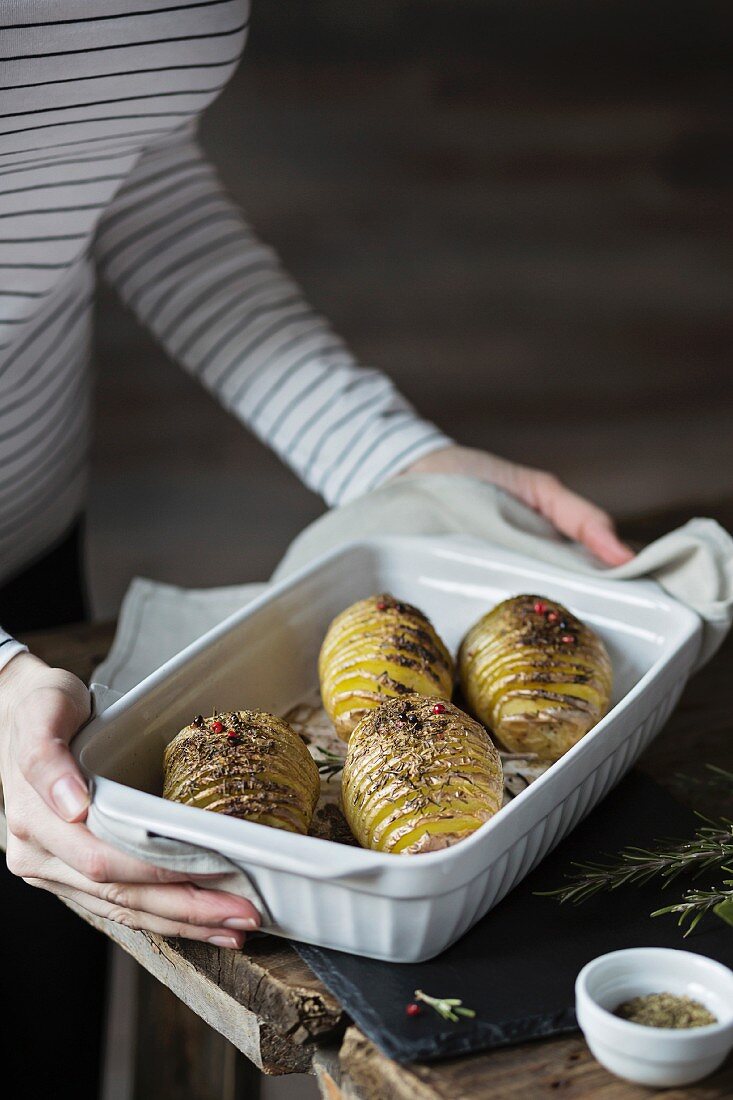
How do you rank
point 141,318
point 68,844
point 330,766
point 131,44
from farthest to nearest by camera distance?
point 141,318 → point 131,44 → point 330,766 → point 68,844

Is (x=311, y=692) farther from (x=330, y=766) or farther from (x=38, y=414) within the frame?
(x=38, y=414)

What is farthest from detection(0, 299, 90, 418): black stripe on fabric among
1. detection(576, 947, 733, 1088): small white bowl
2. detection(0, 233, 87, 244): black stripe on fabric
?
detection(576, 947, 733, 1088): small white bowl

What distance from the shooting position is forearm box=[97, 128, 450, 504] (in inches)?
45.8

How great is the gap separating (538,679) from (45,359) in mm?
514

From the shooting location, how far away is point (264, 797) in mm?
667

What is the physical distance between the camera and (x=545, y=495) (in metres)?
1.10

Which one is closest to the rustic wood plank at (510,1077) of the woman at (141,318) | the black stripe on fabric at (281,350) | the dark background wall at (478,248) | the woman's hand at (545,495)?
the woman at (141,318)

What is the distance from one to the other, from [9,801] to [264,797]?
0.15 meters

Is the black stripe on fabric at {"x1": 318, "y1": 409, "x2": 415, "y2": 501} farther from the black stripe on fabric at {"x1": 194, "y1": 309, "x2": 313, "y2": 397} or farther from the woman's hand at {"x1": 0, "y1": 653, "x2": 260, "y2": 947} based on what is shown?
the woman's hand at {"x1": 0, "y1": 653, "x2": 260, "y2": 947}

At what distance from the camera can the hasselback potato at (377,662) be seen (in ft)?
2.66

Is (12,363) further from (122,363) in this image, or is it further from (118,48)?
(122,363)

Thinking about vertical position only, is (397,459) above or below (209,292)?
below

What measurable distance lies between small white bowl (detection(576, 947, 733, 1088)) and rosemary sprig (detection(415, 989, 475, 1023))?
0.06m

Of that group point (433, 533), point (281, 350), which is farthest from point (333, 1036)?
point (281, 350)
